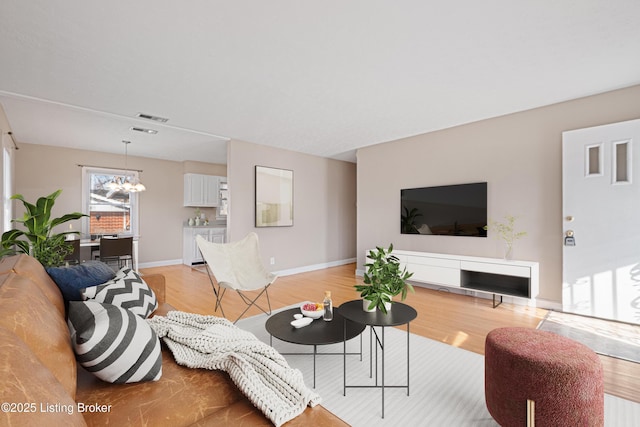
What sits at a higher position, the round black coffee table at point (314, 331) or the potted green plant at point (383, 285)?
the potted green plant at point (383, 285)

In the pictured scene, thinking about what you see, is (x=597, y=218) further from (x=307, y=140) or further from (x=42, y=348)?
(x=42, y=348)

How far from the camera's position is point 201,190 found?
718 centimetres

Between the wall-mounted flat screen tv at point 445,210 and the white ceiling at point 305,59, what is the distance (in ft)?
3.28

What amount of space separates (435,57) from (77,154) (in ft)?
21.5

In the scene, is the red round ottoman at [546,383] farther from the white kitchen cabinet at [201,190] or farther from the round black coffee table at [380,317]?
the white kitchen cabinet at [201,190]

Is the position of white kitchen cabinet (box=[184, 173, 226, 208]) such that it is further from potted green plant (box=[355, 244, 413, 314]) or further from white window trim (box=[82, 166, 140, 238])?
potted green plant (box=[355, 244, 413, 314])

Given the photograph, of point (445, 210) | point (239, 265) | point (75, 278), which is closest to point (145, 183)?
point (239, 265)

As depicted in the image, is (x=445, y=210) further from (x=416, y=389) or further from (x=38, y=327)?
(x=38, y=327)

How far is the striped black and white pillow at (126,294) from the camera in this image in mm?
1676

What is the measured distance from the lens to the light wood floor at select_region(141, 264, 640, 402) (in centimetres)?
225

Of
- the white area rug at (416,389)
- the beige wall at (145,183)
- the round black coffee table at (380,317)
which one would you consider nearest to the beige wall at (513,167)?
the white area rug at (416,389)

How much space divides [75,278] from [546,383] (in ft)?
8.30

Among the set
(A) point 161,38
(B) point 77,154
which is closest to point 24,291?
(A) point 161,38

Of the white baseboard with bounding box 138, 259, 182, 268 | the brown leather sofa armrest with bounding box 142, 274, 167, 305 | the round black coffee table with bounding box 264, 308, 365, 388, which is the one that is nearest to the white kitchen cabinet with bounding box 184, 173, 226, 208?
the white baseboard with bounding box 138, 259, 182, 268
